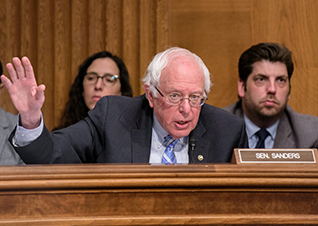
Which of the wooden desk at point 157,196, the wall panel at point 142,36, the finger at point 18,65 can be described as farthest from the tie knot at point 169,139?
the wall panel at point 142,36

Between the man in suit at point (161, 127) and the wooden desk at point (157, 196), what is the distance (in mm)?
736

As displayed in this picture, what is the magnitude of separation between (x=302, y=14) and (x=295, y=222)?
2549 mm

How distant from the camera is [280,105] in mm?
2703

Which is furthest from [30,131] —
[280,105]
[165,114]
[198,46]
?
[198,46]

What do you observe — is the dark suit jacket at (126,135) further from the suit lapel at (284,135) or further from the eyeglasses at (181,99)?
the suit lapel at (284,135)

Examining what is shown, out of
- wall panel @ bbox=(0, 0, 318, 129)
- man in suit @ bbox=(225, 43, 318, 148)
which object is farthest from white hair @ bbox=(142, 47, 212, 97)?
wall panel @ bbox=(0, 0, 318, 129)

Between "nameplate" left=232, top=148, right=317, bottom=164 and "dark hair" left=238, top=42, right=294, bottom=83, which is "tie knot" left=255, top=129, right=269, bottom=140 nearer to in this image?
"dark hair" left=238, top=42, right=294, bottom=83

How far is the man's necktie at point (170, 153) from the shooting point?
1856mm

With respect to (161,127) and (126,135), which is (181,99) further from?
(126,135)

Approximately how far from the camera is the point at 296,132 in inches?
106

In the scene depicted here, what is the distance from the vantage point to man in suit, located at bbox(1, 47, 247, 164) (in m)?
1.82

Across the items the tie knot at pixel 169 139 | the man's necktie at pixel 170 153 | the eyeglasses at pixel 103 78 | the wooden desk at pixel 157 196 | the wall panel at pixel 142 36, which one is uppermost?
the wall panel at pixel 142 36

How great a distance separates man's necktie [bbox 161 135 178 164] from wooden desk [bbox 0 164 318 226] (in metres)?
0.84

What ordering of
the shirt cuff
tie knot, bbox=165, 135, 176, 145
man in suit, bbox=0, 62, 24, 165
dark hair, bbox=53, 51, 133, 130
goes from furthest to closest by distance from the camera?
1. dark hair, bbox=53, 51, 133, 130
2. man in suit, bbox=0, 62, 24, 165
3. tie knot, bbox=165, 135, 176, 145
4. the shirt cuff
